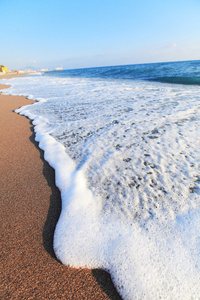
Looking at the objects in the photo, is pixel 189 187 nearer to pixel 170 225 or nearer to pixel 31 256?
pixel 170 225

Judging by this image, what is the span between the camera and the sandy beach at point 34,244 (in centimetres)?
100

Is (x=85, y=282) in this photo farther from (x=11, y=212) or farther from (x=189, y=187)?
(x=189, y=187)

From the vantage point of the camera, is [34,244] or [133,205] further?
[133,205]

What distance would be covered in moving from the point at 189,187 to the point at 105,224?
975 millimetres

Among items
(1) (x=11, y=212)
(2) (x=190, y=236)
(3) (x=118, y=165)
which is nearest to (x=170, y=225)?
(2) (x=190, y=236)

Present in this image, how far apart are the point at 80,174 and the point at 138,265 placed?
3.71 feet

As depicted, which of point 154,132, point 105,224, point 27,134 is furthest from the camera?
point 27,134

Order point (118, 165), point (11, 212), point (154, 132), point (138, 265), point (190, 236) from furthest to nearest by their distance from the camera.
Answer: point (154, 132) < point (118, 165) < point (11, 212) < point (190, 236) < point (138, 265)

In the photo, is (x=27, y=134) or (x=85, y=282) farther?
(x=27, y=134)

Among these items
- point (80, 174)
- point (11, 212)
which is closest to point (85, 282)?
point (11, 212)

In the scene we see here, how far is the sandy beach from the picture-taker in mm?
1000

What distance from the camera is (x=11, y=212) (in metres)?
1.53

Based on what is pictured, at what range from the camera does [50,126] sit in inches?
146

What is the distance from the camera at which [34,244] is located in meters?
1.25
